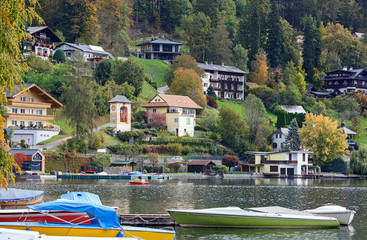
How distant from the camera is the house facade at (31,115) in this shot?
3676 inches

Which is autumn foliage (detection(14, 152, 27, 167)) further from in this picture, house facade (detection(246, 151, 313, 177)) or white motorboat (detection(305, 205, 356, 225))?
white motorboat (detection(305, 205, 356, 225))

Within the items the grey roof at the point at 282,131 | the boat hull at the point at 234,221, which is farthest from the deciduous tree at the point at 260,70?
the boat hull at the point at 234,221

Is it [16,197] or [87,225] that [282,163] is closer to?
[16,197]

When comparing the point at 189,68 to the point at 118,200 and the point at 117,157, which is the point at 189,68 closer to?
the point at 117,157

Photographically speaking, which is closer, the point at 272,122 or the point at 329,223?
the point at 329,223

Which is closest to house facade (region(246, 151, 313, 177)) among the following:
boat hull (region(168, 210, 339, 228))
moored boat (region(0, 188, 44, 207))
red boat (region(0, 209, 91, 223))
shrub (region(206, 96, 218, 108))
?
shrub (region(206, 96, 218, 108))

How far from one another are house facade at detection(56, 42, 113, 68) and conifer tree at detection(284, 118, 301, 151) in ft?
151

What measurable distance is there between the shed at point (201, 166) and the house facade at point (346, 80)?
7001 cm

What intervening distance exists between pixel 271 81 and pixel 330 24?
4755 centimetres

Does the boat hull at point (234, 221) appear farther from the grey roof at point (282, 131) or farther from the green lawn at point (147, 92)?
the green lawn at point (147, 92)

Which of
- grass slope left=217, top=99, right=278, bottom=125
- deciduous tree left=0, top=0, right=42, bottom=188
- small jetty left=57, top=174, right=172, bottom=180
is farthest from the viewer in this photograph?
grass slope left=217, top=99, right=278, bottom=125

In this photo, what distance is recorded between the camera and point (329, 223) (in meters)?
35.6

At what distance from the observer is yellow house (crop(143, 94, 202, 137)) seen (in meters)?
112

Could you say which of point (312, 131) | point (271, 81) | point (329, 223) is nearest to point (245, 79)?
point (271, 81)
